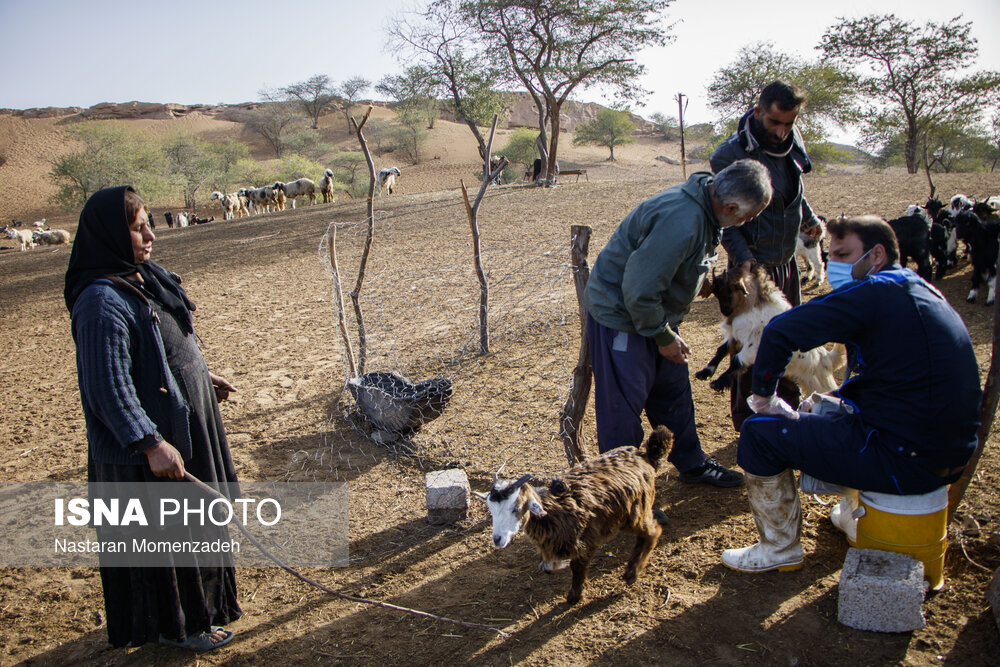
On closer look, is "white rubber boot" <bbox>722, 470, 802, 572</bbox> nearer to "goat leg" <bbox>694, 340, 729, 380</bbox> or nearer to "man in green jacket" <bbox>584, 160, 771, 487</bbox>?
"man in green jacket" <bbox>584, 160, 771, 487</bbox>

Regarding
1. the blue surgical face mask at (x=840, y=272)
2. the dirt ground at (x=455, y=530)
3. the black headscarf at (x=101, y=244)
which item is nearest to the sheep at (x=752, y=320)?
the dirt ground at (x=455, y=530)

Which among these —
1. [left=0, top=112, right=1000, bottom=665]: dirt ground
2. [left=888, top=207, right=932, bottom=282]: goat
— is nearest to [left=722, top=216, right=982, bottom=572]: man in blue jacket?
[left=0, top=112, right=1000, bottom=665]: dirt ground

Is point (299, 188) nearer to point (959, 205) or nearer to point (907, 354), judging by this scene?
point (959, 205)

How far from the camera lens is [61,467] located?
4.51 m

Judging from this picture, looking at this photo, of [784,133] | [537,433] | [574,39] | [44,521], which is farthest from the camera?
[574,39]

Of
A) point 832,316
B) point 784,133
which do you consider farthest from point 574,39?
point 832,316

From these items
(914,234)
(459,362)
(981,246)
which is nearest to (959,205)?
(981,246)

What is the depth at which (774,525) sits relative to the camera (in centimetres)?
273

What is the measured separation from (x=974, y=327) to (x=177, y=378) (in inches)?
267

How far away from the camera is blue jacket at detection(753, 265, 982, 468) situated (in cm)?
217

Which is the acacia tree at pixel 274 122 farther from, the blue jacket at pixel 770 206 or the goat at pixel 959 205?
the blue jacket at pixel 770 206

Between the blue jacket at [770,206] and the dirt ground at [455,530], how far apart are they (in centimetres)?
135

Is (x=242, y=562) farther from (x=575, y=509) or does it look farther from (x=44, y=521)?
(x=575, y=509)

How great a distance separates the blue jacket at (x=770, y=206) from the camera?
11.3ft
